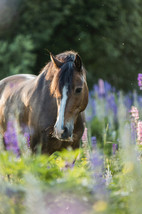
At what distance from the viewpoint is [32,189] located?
5.24ft

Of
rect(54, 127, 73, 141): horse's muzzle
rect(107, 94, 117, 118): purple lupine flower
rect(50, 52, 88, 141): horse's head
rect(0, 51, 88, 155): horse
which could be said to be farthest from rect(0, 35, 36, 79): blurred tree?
rect(54, 127, 73, 141): horse's muzzle

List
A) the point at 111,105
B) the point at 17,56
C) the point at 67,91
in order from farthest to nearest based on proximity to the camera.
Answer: the point at 17,56
the point at 111,105
the point at 67,91

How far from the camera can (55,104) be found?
4.62m

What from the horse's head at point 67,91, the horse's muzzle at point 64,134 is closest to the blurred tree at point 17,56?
the horse's head at point 67,91

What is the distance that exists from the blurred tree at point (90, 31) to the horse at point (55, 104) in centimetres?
879

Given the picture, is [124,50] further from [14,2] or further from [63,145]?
[63,145]

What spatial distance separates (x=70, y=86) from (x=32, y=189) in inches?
101

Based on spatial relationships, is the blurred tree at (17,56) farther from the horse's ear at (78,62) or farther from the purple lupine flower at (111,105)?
the horse's ear at (78,62)

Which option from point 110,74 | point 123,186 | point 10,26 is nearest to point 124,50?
point 110,74

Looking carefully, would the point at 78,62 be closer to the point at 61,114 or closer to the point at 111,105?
the point at 61,114

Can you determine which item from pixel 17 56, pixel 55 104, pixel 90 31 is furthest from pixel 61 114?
pixel 90 31

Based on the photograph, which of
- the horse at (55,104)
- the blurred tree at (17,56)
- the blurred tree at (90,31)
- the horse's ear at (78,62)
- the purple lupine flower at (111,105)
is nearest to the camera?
the horse at (55,104)

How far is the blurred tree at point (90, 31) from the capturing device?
1402 centimetres

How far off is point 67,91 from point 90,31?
1138 cm
